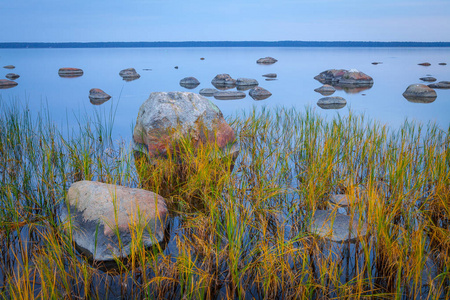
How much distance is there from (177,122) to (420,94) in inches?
406

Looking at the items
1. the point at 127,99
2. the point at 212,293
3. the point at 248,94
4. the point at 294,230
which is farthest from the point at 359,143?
the point at 127,99

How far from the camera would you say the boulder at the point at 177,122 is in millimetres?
5449

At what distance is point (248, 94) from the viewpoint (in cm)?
1323

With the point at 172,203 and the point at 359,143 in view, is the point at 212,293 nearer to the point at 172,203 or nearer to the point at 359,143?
the point at 172,203

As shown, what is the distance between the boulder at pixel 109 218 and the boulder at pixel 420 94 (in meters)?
11.3

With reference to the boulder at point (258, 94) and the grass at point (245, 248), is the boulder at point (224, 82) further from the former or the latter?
the grass at point (245, 248)

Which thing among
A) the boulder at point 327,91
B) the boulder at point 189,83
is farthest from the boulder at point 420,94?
the boulder at point 189,83

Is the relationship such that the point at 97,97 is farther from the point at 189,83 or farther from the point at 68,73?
the point at 68,73

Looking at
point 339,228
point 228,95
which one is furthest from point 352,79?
point 339,228

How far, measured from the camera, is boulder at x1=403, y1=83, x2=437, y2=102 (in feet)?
40.3

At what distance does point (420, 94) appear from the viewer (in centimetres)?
1273

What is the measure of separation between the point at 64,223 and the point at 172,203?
3.56 feet

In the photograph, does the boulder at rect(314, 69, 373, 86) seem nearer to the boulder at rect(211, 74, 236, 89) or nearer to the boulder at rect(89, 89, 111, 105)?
the boulder at rect(211, 74, 236, 89)

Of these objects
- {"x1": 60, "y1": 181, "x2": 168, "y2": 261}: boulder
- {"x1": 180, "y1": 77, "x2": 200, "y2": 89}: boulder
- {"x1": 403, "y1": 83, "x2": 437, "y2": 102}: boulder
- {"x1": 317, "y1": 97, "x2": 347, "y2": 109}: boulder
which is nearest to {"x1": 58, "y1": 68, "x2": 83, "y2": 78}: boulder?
{"x1": 180, "y1": 77, "x2": 200, "y2": 89}: boulder
